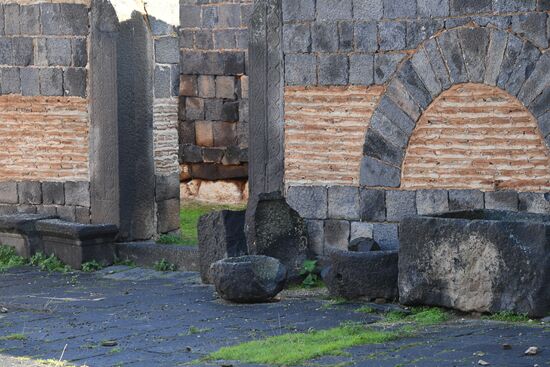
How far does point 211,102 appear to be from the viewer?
55.9ft

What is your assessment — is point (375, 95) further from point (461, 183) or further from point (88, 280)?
point (88, 280)

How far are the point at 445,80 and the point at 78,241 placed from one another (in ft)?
12.4

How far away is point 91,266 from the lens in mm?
12039

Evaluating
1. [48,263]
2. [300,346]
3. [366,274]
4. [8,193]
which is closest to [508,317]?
[366,274]

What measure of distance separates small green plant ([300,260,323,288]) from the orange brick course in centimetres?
287

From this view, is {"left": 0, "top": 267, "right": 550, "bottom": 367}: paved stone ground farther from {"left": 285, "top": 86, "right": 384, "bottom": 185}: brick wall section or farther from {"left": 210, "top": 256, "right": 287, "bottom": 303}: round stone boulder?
{"left": 285, "top": 86, "right": 384, "bottom": 185}: brick wall section

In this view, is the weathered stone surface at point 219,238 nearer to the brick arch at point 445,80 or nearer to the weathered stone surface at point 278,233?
the weathered stone surface at point 278,233

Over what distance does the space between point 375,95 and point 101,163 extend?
3.02m

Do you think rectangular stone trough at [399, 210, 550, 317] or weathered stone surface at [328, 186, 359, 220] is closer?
rectangular stone trough at [399, 210, 550, 317]

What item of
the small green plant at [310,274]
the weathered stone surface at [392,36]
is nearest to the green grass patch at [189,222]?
the small green plant at [310,274]

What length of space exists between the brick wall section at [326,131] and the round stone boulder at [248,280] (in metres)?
1.44

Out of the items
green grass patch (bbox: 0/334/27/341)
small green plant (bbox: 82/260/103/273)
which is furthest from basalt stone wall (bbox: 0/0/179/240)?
green grass patch (bbox: 0/334/27/341)

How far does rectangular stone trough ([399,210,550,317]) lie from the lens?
27.9 feet

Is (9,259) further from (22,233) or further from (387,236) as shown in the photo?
(387,236)
